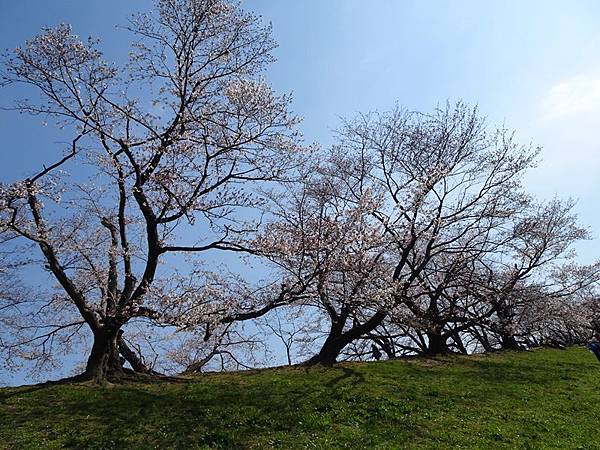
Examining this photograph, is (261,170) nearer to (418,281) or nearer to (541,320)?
(418,281)

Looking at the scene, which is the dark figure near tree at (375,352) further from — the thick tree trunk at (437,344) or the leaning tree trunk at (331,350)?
the leaning tree trunk at (331,350)

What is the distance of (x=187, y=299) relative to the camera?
14.5 meters

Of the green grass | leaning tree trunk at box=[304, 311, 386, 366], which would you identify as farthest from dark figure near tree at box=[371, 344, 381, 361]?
the green grass

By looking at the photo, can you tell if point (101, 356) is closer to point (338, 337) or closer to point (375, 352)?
point (338, 337)

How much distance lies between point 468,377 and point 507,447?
8227 mm

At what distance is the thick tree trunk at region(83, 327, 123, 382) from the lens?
15188 mm

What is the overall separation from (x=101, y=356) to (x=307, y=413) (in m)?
7.05

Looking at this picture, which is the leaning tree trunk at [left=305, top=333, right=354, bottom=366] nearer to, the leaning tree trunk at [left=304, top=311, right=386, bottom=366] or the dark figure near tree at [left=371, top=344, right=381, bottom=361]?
the leaning tree trunk at [left=304, top=311, right=386, bottom=366]

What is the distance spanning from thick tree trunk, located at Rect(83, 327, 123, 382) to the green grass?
74 centimetres

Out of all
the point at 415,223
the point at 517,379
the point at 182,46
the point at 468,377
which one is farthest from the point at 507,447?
the point at 182,46

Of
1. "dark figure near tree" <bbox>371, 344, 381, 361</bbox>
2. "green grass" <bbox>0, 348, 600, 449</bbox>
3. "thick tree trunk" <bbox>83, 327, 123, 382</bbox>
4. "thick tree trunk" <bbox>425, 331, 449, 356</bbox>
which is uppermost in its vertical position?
"dark figure near tree" <bbox>371, 344, 381, 361</bbox>

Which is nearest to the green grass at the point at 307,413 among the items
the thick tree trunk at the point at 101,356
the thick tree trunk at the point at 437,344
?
the thick tree trunk at the point at 101,356

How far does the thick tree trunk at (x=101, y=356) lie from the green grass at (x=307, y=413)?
2.41 feet

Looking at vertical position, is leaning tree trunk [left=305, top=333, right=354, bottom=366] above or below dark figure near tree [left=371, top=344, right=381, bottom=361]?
below
